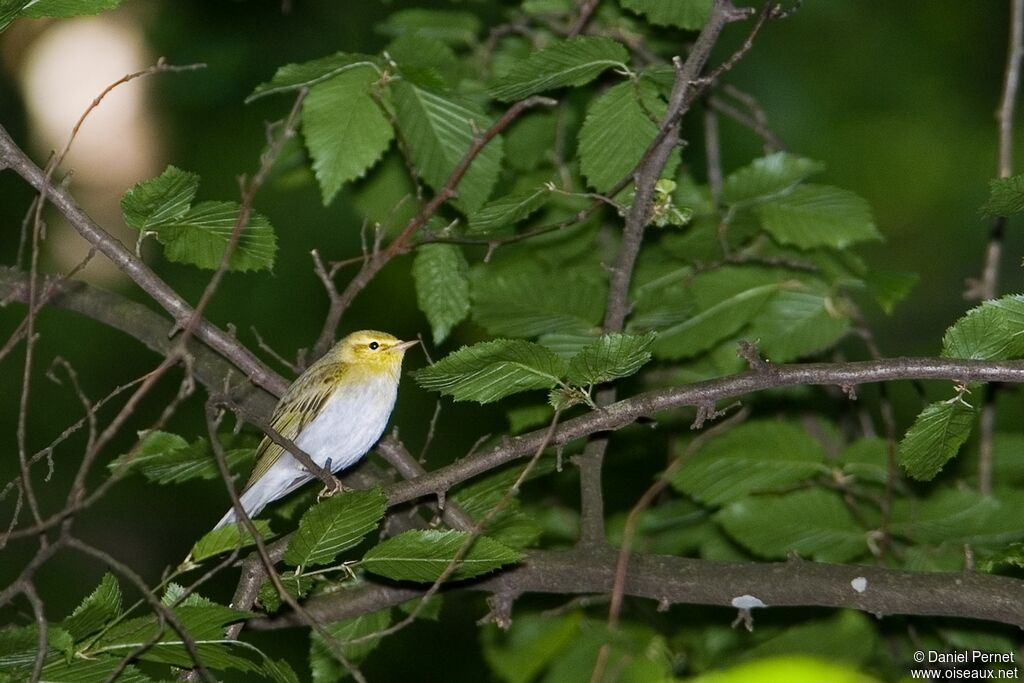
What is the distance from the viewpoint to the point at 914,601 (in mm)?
3482

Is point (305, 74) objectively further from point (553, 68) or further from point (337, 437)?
point (337, 437)

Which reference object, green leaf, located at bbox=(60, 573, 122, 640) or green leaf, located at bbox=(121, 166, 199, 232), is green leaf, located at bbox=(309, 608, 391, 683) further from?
green leaf, located at bbox=(121, 166, 199, 232)

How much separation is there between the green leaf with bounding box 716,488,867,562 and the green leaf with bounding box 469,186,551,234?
5.47ft

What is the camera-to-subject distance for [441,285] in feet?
14.1

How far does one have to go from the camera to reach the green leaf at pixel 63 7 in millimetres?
3277

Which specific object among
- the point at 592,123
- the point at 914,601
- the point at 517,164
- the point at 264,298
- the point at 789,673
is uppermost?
the point at 789,673

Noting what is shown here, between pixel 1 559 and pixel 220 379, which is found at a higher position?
pixel 220 379

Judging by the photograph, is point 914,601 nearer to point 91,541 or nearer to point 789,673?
point 789,673

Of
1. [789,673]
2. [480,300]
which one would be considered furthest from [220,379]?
[789,673]

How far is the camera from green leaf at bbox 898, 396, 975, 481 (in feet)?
10.1

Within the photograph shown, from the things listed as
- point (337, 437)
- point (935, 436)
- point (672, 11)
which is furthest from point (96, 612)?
point (672, 11)

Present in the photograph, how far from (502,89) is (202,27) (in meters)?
5.17

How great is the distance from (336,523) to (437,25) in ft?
10.4

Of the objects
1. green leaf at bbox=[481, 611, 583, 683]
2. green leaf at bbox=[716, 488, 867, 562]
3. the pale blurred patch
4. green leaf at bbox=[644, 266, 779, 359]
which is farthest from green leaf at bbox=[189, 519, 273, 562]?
the pale blurred patch
